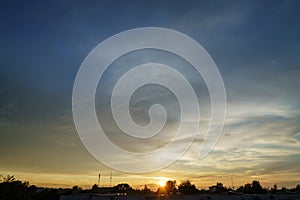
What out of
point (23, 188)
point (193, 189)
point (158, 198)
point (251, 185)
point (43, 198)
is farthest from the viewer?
point (251, 185)

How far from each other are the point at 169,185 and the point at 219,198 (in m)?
84.3

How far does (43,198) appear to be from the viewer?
264ft

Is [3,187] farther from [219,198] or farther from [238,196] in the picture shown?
[238,196]

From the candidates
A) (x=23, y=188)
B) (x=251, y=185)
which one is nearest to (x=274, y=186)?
(x=251, y=185)

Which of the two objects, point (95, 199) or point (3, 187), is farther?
point (95, 199)

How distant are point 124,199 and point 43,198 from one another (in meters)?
28.6

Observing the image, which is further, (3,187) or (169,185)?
(169,185)

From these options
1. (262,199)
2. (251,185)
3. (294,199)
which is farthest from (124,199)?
(251,185)

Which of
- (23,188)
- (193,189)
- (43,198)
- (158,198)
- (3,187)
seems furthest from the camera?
(193,189)

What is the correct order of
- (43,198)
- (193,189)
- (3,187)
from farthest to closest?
(193,189), (43,198), (3,187)

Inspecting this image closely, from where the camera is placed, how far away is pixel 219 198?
67.4 metres

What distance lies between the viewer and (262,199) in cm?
6956

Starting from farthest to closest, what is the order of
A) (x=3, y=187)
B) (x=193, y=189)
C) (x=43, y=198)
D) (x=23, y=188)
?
1. (x=193, y=189)
2. (x=43, y=198)
3. (x=23, y=188)
4. (x=3, y=187)

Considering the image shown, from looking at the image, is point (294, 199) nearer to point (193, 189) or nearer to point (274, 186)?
point (193, 189)
